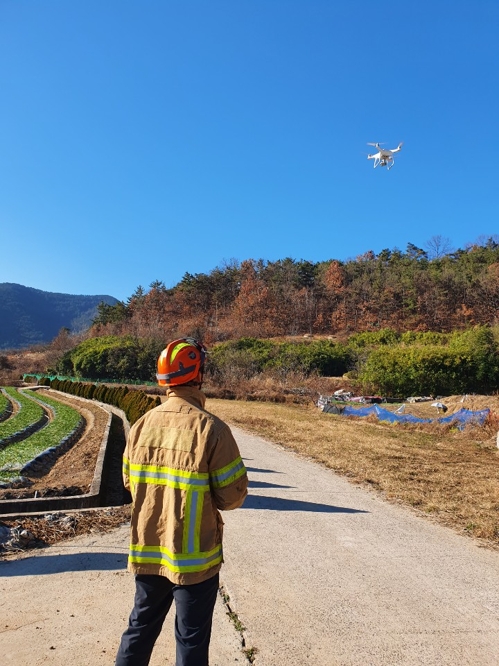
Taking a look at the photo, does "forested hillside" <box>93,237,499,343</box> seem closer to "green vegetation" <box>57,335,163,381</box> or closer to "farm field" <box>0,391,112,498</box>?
"green vegetation" <box>57,335,163,381</box>

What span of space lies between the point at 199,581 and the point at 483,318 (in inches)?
2288

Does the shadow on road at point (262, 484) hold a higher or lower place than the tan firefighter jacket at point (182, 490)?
lower

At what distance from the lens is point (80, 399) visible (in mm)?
27969

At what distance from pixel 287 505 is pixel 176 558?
4472 millimetres

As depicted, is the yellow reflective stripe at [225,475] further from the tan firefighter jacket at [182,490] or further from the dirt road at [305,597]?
the dirt road at [305,597]

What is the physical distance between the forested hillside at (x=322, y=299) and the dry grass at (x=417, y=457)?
3753 cm

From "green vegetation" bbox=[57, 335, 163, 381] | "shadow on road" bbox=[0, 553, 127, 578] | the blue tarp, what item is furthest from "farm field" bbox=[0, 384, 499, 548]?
"green vegetation" bbox=[57, 335, 163, 381]

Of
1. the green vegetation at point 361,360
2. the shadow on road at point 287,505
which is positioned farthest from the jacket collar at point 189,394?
the green vegetation at point 361,360

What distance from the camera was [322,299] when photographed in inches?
2613

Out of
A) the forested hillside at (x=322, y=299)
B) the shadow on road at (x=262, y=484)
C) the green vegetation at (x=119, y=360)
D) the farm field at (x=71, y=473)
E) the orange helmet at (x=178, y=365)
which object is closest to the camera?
the orange helmet at (x=178, y=365)

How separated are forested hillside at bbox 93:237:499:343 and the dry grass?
3753 centimetres

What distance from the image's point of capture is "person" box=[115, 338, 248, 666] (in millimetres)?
2117

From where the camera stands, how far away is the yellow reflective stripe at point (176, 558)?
83.2 inches

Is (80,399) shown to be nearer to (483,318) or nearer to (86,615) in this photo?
(86,615)
